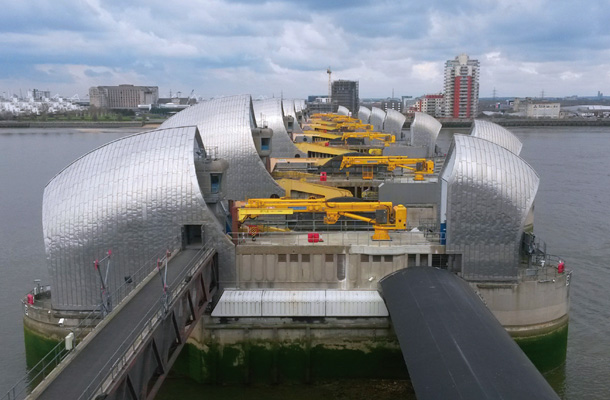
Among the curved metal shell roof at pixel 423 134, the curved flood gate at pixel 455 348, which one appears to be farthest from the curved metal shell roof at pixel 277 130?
the curved flood gate at pixel 455 348

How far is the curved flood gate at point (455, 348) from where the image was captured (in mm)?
11953

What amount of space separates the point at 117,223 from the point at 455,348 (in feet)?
42.3

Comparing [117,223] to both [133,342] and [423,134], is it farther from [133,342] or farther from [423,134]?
[423,134]

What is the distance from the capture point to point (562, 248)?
35.2 metres

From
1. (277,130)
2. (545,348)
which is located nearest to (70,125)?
(277,130)

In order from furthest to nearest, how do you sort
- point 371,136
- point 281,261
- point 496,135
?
point 371,136
point 496,135
point 281,261

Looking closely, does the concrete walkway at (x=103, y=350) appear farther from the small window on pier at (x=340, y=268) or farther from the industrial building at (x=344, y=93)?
the industrial building at (x=344, y=93)

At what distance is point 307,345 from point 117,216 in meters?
8.34

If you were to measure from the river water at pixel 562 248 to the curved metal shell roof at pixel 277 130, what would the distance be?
67.6ft

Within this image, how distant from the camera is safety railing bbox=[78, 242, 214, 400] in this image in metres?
10.6

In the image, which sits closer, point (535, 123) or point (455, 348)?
point (455, 348)

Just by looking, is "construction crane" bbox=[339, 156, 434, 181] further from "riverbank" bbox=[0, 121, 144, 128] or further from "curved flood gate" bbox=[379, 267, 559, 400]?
"riverbank" bbox=[0, 121, 144, 128]

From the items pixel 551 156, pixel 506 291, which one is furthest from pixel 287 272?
pixel 551 156

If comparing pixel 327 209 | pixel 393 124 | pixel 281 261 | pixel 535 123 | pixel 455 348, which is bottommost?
pixel 281 261
